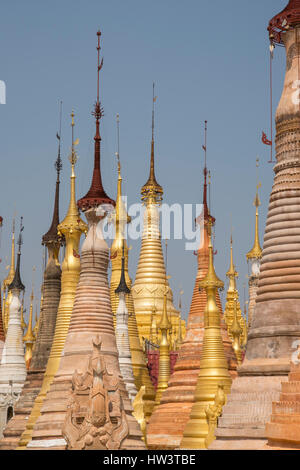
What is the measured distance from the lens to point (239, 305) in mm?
68438

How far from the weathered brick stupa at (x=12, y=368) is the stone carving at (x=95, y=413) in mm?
Answer: 20894

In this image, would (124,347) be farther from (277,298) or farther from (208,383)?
(277,298)

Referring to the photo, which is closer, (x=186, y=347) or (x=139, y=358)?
(x=186, y=347)

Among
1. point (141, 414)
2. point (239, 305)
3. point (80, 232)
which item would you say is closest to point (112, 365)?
point (141, 414)

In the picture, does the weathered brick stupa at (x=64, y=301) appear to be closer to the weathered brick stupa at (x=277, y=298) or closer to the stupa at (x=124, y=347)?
the stupa at (x=124, y=347)

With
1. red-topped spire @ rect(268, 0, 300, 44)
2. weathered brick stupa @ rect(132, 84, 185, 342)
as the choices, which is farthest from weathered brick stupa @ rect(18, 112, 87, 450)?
weathered brick stupa @ rect(132, 84, 185, 342)

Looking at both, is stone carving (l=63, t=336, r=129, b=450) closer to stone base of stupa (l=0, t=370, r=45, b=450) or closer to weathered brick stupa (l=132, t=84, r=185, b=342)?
stone base of stupa (l=0, t=370, r=45, b=450)

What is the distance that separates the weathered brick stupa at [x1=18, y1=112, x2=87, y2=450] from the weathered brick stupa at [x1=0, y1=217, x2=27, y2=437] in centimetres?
631

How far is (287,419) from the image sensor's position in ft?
78.5

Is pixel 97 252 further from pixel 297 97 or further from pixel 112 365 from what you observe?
pixel 297 97

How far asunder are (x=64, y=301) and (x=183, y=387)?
773cm

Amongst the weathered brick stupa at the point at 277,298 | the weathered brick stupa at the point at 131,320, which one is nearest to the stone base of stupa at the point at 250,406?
the weathered brick stupa at the point at 277,298

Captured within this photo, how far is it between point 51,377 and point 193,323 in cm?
889

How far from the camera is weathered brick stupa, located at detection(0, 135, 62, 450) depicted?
154 ft
